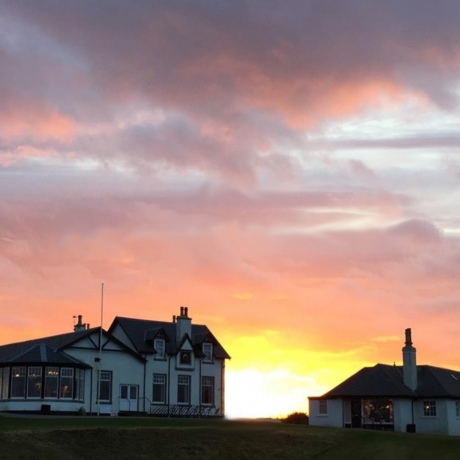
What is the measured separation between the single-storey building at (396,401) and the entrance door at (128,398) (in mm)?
14870

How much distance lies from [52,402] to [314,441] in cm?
2319

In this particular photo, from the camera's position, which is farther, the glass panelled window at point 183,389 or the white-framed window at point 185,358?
the white-framed window at point 185,358

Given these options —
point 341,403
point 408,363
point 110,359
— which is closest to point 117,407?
point 110,359

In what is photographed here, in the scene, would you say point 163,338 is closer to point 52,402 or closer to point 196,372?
point 196,372

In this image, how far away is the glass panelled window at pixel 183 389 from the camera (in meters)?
81.4

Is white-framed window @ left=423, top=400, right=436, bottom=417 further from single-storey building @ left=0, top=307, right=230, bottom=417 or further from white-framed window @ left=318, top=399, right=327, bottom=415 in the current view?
single-storey building @ left=0, top=307, right=230, bottom=417

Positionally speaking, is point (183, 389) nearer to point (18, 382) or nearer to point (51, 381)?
point (51, 381)

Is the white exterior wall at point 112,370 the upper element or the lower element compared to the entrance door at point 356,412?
upper

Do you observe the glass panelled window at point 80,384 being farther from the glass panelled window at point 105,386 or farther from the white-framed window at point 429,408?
the white-framed window at point 429,408

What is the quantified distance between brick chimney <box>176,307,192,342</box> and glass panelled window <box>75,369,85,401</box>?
11.6 meters

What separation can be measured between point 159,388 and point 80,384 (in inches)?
361

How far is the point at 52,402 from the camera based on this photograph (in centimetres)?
7006

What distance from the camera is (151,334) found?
81312 millimetres

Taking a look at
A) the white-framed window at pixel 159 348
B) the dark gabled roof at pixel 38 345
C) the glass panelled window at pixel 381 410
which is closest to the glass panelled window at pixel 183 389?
the white-framed window at pixel 159 348
